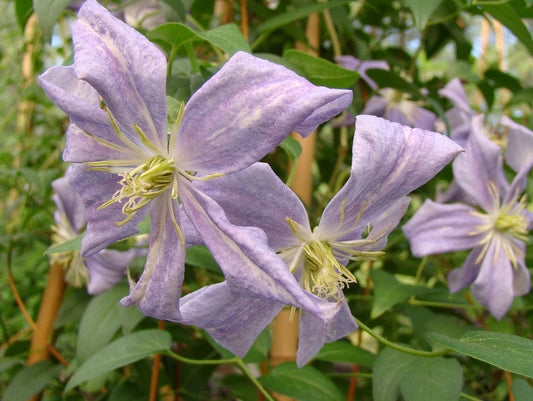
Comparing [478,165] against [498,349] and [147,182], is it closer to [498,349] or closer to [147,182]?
[498,349]

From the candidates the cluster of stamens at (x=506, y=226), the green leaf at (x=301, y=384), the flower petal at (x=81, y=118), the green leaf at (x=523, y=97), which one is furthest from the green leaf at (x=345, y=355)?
the green leaf at (x=523, y=97)

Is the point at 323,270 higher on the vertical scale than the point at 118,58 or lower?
lower

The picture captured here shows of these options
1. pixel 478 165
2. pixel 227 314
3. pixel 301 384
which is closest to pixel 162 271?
pixel 227 314

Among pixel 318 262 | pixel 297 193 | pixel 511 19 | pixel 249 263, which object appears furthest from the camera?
pixel 297 193

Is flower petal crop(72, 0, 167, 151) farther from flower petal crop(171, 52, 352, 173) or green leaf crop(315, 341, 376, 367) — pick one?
green leaf crop(315, 341, 376, 367)

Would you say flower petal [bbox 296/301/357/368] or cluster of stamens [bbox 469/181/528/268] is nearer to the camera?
flower petal [bbox 296/301/357/368]

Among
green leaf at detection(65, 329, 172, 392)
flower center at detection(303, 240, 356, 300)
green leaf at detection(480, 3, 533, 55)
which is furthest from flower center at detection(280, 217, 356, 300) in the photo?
green leaf at detection(480, 3, 533, 55)

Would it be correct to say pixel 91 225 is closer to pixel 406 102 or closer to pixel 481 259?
Result: pixel 481 259

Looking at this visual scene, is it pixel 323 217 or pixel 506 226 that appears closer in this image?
pixel 323 217
